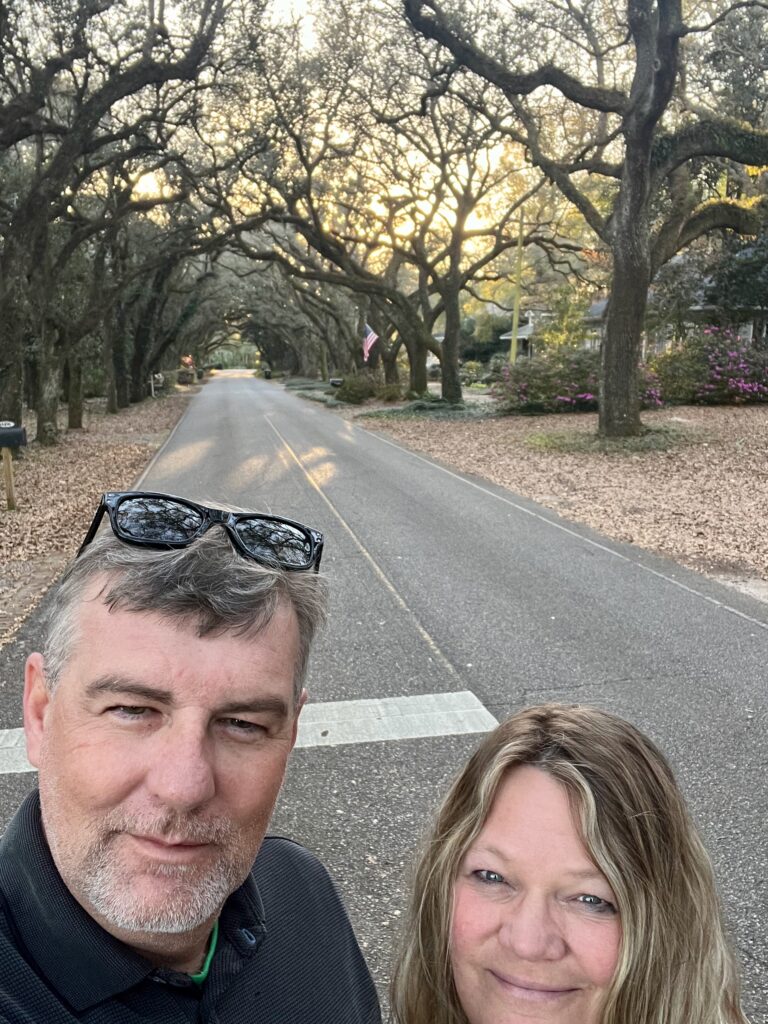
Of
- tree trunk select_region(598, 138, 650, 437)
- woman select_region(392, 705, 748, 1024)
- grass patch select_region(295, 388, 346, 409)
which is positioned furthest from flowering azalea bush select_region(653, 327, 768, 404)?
woman select_region(392, 705, 748, 1024)

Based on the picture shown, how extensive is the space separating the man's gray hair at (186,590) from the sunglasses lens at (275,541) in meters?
0.03

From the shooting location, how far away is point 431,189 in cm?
2847

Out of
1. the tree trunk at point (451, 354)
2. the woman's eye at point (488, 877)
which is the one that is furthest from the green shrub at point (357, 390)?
the woman's eye at point (488, 877)

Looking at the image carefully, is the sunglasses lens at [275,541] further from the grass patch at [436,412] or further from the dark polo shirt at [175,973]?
the grass patch at [436,412]

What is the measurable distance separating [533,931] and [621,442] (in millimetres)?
16828

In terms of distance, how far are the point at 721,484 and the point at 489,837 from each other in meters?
12.8

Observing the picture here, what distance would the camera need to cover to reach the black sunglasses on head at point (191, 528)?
151cm

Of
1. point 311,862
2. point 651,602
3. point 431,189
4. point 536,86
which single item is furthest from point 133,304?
point 311,862

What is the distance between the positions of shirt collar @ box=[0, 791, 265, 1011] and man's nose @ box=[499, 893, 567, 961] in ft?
2.33

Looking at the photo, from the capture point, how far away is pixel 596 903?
1.59 meters

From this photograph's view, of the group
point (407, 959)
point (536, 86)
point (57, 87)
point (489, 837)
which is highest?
point (57, 87)

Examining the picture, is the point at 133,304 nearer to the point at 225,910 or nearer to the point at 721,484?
the point at 721,484

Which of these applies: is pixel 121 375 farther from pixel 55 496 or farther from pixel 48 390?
pixel 55 496

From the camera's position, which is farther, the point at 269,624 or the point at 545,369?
the point at 545,369
